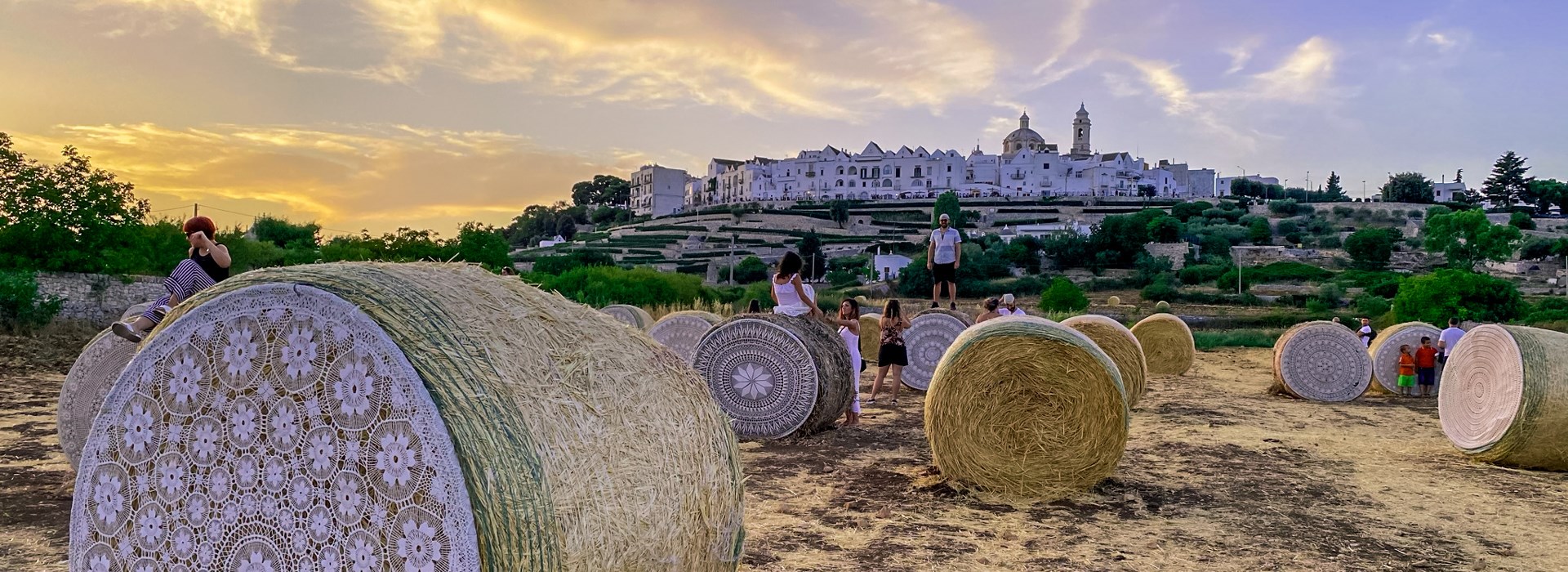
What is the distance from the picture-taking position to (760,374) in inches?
412

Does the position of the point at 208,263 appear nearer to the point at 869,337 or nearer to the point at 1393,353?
the point at 869,337

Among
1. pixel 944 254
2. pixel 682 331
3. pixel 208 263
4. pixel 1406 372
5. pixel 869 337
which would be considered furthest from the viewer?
pixel 869 337

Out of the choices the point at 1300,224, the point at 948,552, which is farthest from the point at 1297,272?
the point at 948,552

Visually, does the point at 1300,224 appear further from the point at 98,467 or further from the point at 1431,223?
the point at 98,467

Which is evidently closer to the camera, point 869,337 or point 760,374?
point 760,374

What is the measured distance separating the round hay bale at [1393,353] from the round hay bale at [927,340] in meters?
8.09

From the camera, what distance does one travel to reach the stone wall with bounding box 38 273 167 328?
2228 cm

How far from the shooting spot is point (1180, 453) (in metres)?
10.4

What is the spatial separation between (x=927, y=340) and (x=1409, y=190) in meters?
126

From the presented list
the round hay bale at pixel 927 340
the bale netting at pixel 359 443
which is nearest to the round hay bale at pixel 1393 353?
the round hay bale at pixel 927 340

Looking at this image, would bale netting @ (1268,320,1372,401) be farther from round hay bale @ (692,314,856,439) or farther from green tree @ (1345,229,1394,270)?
green tree @ (1345,229,1394,270)

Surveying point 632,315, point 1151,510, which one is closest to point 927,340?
point 1151,510

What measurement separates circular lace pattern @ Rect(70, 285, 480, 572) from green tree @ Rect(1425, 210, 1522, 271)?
74.2 meters

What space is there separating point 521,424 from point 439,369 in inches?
13.7
